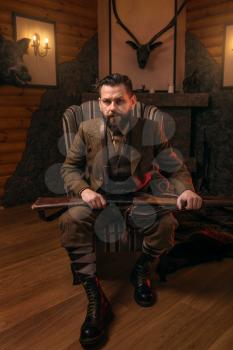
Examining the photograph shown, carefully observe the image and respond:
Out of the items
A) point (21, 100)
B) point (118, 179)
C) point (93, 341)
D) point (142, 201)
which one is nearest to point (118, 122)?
point (118, 179)

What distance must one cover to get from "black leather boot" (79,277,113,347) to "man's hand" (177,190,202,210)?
0.53 m

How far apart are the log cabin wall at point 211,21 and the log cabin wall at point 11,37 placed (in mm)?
1211

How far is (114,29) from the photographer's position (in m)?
3.89

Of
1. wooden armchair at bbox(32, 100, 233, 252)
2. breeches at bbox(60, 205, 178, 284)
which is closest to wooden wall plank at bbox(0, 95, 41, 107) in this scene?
wooden armchair at bbox(32, 100, 233, 252)

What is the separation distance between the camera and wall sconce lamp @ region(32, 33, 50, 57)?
336 cm

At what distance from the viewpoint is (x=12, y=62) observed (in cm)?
312

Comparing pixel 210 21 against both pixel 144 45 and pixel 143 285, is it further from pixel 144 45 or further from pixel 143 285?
pixel 143 285

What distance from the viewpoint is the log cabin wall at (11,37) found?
10.6 feet

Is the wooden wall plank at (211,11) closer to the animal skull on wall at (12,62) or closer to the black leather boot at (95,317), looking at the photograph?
the animal skull on wall at (12,62)

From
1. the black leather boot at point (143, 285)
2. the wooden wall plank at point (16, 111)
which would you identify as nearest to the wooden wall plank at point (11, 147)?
the wooden wall plank at point (16, 111)

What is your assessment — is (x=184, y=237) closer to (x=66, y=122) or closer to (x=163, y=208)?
(x=163, y=208)

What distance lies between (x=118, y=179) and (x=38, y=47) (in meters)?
2.26

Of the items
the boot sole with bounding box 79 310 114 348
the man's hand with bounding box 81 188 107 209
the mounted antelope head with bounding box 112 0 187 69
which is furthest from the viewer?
the mounted antelope head with bounding box 112 0 187 69

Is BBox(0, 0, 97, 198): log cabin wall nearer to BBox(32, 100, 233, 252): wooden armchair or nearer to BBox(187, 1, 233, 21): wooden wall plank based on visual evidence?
BBox(187, 1, 233, 21): wooden wall plank
